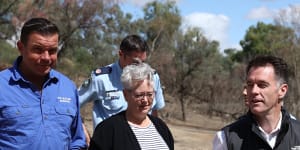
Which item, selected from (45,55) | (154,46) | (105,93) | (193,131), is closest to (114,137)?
(45,55)

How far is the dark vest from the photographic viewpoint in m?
2.95

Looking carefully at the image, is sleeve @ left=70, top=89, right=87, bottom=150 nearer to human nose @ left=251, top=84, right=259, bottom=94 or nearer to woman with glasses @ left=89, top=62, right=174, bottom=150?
woman with glasses @ left=89, top=62, right=174, bottom=150

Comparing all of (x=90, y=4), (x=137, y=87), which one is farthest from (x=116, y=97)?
(x=90, y=4)

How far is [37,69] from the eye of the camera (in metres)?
3.31

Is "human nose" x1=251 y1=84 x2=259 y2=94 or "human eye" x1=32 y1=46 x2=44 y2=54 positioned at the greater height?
"human eye" x1=32 y1=46 x2=44 y2=54

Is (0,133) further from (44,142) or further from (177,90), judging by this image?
(177,90)

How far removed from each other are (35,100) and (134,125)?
67 cm

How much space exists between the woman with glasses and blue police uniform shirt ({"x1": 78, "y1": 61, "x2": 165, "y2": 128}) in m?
1.28

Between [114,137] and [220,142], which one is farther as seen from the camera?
[114,137]

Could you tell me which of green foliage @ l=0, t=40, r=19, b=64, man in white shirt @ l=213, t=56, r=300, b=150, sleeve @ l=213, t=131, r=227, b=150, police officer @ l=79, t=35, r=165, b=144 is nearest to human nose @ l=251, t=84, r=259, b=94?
man in white shirt @ l=213, t=56, r=300, b=150

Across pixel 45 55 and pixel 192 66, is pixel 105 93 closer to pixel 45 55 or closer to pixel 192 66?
pixel 45 55

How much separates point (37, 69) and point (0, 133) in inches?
18.0

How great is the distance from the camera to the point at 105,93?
4863 mm

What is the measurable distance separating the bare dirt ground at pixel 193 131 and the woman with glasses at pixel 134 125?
36.8 ft
